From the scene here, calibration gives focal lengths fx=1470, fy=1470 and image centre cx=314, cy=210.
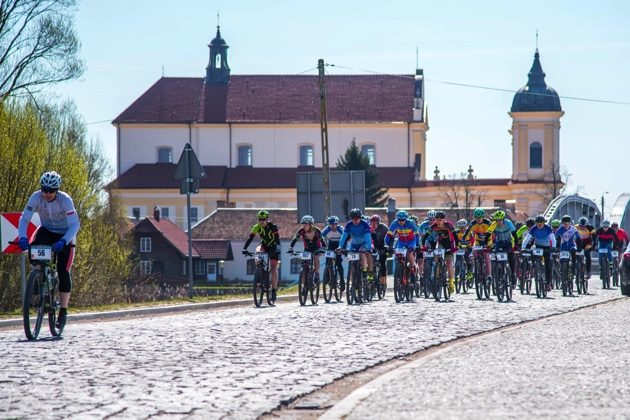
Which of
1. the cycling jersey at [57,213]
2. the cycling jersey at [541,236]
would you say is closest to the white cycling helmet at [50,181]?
the cycling jersey at [57,213]

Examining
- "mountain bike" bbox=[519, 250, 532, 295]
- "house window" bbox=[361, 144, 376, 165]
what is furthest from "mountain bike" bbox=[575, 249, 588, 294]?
"house window" bbox=[361, 144, 376, 165]

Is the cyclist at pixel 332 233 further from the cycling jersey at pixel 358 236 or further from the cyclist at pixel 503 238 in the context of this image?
the cyclist at pixel 503 238

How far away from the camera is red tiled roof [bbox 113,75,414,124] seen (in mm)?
117750

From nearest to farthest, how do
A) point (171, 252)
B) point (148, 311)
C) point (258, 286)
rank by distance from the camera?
point (148, 311)
point (258, 286)
point (171, 252)

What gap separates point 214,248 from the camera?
10494cm

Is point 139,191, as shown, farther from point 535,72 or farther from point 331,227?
point 331,227

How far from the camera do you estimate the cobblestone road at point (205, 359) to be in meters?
9.65

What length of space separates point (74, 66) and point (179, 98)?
7587cm

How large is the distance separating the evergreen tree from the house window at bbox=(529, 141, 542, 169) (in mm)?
14881

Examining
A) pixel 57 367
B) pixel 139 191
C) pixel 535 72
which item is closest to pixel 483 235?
pixel 57 367

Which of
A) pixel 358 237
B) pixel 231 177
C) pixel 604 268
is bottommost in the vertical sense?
pixel 604 268

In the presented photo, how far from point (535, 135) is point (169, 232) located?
31763 mm

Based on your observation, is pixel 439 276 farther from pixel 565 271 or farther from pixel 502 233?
pixel 565 271

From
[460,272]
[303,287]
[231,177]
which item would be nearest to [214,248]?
[231,177]
